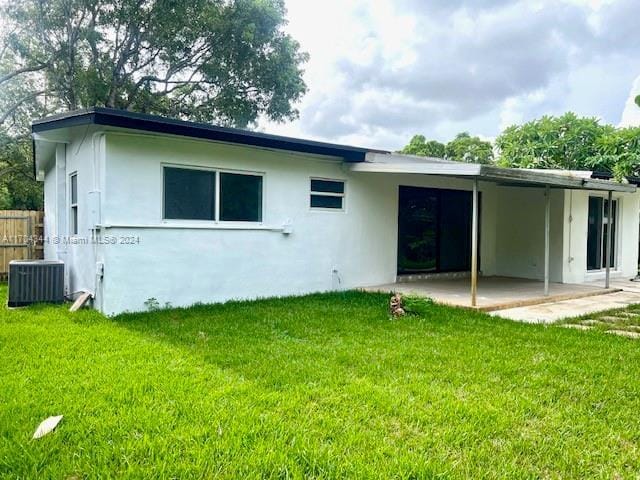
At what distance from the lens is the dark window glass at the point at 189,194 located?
24.3ft

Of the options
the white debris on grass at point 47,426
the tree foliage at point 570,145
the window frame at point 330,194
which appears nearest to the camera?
the white debris on grass at point 47,426

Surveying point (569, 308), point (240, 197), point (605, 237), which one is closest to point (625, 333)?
point (569, 308)

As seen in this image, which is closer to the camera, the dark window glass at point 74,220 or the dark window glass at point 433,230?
the dark window glass at point 74,220

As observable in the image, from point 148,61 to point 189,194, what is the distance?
1277 centimetres

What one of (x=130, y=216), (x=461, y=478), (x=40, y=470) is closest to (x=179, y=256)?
(x=130, y=216)

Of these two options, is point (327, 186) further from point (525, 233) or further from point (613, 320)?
point (525, 233)

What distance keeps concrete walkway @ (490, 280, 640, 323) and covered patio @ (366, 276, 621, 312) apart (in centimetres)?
15

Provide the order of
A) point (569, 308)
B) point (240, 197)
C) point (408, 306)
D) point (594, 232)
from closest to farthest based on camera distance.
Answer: point (408, 306) < point (569, 308) < point (240, 197) < point (594, 232)

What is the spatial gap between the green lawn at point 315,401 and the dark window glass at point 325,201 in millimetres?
3477

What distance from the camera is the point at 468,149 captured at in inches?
1400

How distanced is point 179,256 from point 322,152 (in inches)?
127

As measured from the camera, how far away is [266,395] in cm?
380

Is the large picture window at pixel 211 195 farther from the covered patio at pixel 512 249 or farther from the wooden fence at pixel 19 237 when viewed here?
the wooden fence at pixel 19 237

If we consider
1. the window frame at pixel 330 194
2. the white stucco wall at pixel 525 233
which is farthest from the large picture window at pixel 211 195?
the white stucco wall at pixel 525 233
